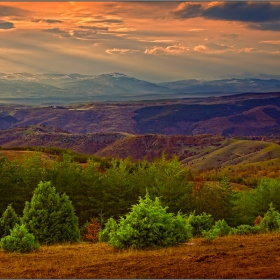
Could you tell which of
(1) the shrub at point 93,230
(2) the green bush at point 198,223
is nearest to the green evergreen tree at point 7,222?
(1) the shrub at point 93,230

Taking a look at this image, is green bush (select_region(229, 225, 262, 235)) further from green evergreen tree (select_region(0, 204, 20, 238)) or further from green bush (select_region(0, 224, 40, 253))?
green evergreen tree (select_region(0, 204, 20, 238))

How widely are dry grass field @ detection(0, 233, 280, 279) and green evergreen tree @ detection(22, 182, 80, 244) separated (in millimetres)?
3424

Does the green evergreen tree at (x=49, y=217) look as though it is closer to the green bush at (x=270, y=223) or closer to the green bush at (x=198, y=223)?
the green bush at (x=198, y=223)

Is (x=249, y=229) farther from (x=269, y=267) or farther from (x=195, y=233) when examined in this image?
(x=269, y=267)

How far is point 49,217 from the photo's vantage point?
20406mm

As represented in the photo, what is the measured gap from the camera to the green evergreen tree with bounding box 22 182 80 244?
2023cm

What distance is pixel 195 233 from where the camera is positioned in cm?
2116

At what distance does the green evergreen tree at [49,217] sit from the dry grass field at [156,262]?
3424 millimetres

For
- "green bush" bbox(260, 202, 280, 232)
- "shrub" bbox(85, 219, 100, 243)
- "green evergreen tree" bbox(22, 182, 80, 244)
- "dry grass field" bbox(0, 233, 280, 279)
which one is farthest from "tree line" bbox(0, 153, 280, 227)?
"dry grass field" bbox(0, 233, 280, 279)

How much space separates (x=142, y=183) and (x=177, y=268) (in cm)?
2515

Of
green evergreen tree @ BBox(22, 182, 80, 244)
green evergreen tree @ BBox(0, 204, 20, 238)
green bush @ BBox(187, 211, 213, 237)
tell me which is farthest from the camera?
green evergreen tree @ BBox(0, 204, 20, 238)

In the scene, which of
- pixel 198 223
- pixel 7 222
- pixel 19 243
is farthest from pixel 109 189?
pixel 19 243

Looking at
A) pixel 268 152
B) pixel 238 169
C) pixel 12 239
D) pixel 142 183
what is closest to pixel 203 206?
pixel 142 183

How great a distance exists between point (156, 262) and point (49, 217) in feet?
26.1
